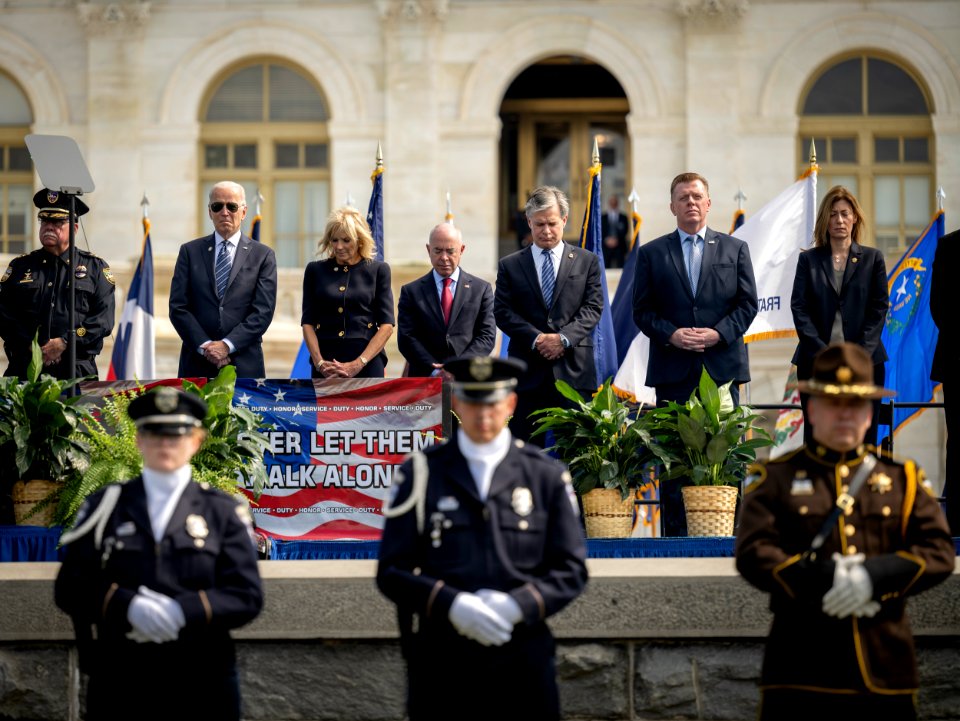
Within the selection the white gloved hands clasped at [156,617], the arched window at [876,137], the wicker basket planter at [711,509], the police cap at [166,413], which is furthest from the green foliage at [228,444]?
the arched window at [876,137]

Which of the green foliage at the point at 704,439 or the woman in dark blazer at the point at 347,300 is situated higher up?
the woman in dark blazer at the point at 347,300

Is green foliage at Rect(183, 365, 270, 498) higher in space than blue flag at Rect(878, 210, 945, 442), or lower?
lower

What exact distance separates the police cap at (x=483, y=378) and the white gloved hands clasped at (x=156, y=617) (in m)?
1.24

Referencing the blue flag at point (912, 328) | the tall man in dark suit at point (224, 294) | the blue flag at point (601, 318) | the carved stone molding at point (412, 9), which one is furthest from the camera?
the carved stone molding at point (412, 9)

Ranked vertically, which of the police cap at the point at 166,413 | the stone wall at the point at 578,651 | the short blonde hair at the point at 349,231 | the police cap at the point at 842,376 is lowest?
the stone wall at the point at 578,651

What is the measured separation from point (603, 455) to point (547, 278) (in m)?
1.55

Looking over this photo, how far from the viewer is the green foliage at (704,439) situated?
8852mm

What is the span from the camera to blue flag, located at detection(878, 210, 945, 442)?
12852 millimetres

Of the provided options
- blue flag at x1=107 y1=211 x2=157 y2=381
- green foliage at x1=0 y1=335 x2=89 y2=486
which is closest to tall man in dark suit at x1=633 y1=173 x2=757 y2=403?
green foliage at x1=0 y1=335 x2=89 y2=486

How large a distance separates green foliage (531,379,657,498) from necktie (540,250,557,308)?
997mm

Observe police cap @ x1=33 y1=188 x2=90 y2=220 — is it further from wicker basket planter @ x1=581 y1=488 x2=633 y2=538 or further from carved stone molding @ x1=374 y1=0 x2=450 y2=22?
carved stone molding @ x1=374 y1=0 x2=450 y2=22

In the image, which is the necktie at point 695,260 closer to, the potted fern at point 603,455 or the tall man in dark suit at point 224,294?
the potted fern at point 603,455

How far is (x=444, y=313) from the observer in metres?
10.6

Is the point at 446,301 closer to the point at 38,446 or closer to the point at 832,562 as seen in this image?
the point at 38,446
